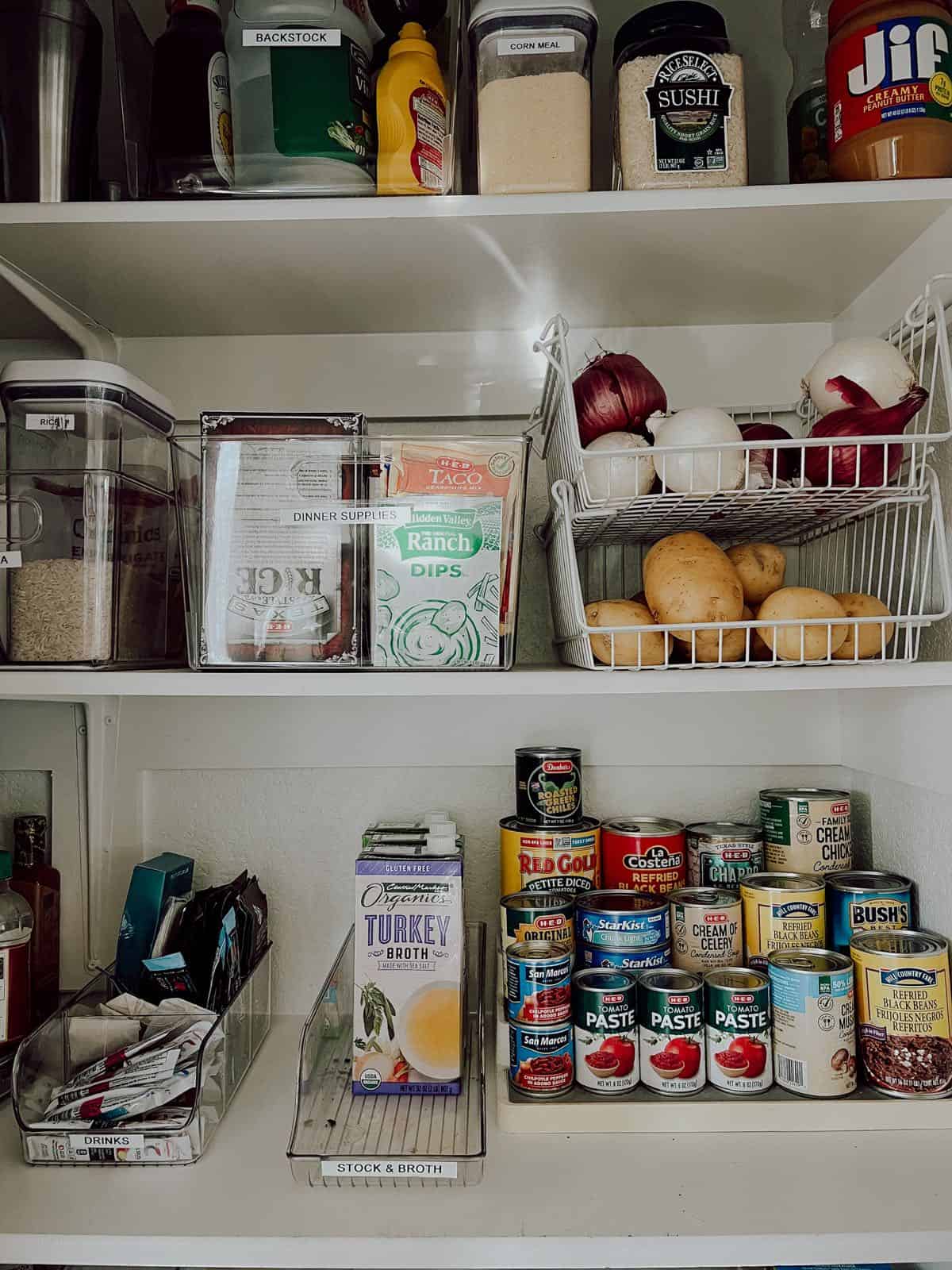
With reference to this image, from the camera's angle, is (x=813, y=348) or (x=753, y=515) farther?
(x=813, y=348)

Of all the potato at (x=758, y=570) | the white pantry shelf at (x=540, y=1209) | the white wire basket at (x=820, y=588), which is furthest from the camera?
the potato at (x=758, y=570)

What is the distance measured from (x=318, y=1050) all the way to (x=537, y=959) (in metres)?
0.27

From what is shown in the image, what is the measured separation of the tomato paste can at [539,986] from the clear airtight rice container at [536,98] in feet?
2.37

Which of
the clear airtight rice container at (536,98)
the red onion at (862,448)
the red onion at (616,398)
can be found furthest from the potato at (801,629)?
the clear airtight rice container at (536,98)

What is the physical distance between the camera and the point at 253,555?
889 millimetres

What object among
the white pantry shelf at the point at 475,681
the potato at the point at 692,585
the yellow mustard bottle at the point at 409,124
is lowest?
the white pantry shelf at the point at 475,681

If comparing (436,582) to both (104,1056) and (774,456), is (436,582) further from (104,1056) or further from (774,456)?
(104,1056)

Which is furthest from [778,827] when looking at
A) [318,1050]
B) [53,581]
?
[53,581]

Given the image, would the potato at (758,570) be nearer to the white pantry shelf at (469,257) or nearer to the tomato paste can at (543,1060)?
the white pantry shelf at (469,257)

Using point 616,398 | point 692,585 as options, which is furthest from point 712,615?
point 616,398

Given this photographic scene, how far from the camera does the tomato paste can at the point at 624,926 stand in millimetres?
937

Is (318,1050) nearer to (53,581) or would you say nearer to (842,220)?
(53,581)

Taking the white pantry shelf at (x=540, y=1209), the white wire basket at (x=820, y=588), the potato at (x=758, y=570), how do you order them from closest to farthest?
the white pantry shelf at (x=540, y=1209)
the white wire basket at (x=820, y=588)
the potato at (x=758, y=570)

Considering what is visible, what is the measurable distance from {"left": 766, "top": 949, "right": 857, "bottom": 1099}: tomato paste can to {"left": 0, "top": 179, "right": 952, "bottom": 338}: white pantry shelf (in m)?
0.71
